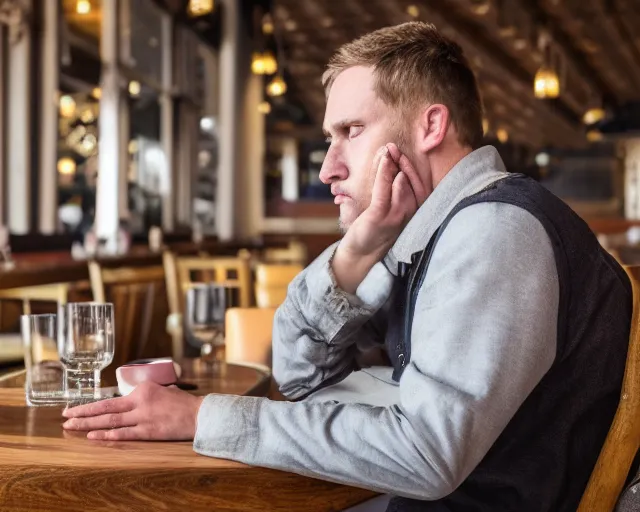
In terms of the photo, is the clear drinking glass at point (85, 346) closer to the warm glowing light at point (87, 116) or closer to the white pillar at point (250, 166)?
the warm glowing light at point (87, 116)

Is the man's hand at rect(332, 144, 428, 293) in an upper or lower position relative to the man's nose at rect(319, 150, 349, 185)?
lower

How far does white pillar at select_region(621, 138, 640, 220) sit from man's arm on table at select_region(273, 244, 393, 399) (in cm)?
1860

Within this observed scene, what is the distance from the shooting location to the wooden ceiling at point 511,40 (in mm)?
10055

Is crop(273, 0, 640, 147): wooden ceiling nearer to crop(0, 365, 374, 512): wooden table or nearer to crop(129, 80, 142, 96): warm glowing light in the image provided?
crop(129, 80, 142, 96): warm glowing light

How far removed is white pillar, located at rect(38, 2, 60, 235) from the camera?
616 centimetres

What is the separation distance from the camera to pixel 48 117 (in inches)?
243

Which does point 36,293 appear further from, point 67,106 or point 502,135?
point 502,135

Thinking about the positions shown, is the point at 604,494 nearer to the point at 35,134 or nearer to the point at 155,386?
the point at 155,386

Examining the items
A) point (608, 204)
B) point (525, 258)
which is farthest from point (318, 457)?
point (608, 204)

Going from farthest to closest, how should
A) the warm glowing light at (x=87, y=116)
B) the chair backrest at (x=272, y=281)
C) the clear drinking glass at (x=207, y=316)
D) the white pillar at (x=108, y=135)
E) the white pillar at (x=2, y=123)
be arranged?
1. the white pillar at (x=108, y=135)
2. the warm glowing light at (x=87, y=116)
3. the white pillar at (x=2, y=123)
4. the chair backrest at (x=272, y=281)
5. the clear drinking glass at (x=207, y=316)

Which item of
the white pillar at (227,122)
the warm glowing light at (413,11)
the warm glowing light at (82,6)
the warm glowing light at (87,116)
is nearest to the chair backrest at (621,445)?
the warm glowing light at (82,6)

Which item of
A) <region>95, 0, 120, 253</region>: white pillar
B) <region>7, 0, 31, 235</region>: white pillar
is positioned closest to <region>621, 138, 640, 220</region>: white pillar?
<region>95, 0, 120, 253</region>: white pillar

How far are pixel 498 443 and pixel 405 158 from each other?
44 cm

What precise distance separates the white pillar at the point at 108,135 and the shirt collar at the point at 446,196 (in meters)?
6.09
